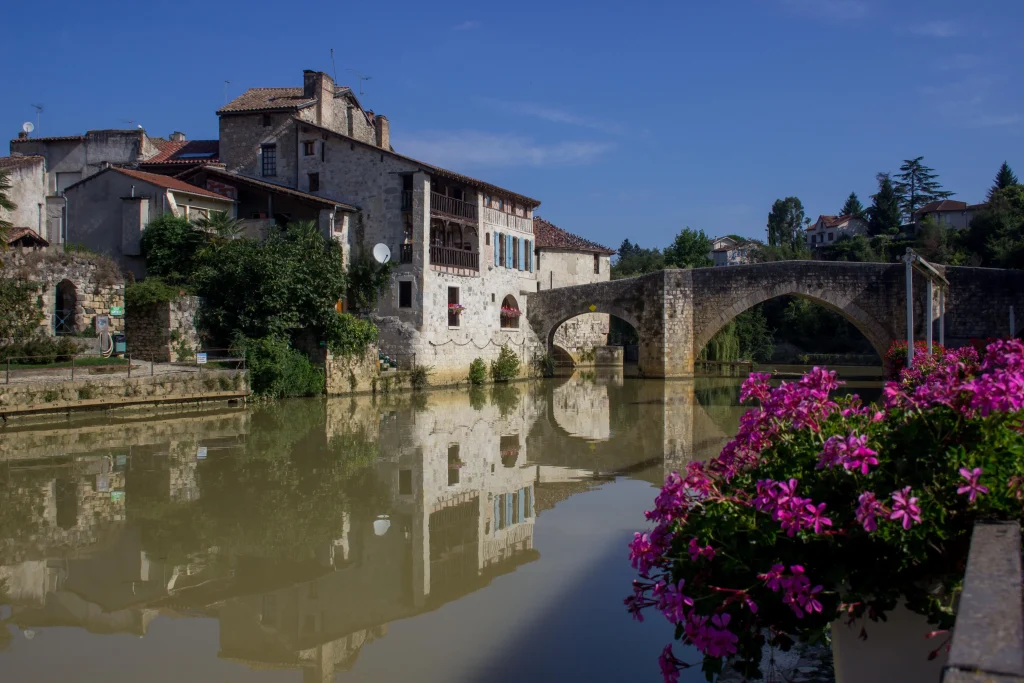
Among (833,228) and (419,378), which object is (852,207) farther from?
(419,378)

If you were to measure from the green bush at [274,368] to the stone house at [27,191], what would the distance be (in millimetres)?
10459

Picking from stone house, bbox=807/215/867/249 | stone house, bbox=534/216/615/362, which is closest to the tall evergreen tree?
stone house, bbox=807/215/867/249

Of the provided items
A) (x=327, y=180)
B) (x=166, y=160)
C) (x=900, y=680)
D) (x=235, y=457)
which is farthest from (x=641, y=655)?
(x=166, y=160)

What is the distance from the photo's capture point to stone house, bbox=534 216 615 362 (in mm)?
37500

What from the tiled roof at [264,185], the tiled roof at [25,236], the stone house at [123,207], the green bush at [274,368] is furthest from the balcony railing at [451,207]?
the tiled roof at [25,236]

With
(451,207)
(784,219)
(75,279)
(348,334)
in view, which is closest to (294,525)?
(75,279)

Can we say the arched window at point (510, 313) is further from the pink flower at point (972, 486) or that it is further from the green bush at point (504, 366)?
the pink flower at point (972, 486)

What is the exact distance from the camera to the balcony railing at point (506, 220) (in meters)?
29.7

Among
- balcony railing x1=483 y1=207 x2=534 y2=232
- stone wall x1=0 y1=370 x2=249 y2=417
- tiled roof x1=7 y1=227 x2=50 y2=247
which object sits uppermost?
balcony railing x1=483 y1=207 x2=534 y2=232

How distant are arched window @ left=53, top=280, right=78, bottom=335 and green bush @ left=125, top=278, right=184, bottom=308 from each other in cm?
135

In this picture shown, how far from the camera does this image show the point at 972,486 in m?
2.52

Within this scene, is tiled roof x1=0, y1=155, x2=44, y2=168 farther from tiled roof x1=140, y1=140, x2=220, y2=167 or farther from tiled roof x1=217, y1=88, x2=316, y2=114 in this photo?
tiled roof x1=217, y1=88, x2=316, y2=114

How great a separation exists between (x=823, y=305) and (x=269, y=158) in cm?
1886

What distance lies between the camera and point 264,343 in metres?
21.3
